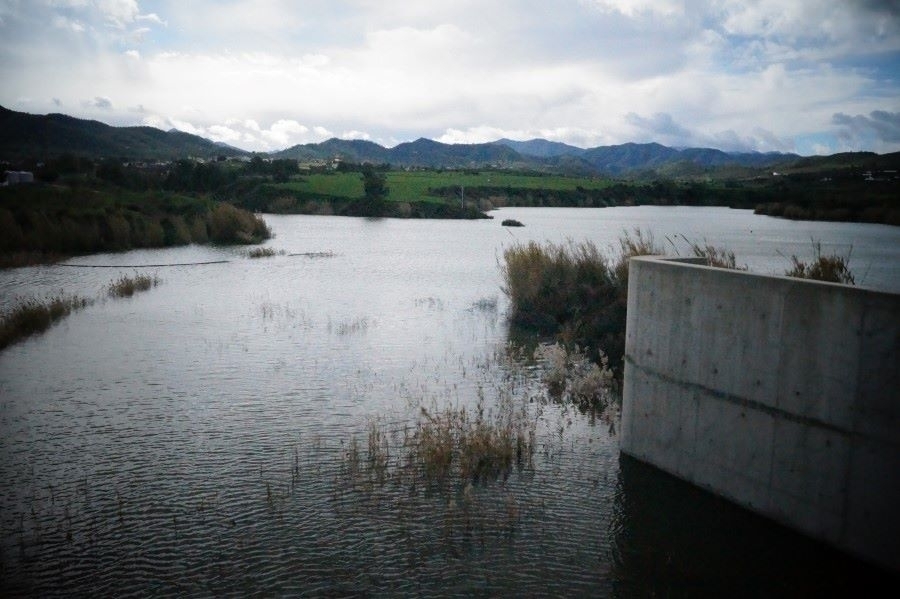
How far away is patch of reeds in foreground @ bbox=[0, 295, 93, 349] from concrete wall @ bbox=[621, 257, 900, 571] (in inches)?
645

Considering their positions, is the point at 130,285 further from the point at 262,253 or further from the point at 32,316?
the point at 262,253

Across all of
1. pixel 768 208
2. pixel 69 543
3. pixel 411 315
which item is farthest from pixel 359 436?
pixel 768 208

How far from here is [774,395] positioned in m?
8.52

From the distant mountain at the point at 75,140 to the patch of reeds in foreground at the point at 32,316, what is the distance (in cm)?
8927

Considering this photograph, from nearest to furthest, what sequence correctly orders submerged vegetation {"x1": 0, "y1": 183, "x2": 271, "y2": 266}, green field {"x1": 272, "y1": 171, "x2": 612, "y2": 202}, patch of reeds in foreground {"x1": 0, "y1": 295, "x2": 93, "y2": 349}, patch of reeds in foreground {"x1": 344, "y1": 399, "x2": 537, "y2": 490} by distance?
patch of reeds in foreground {"x1": 344, "y1": 399, "x2": 537, "y2": 490}, patch of reeds in foreground {"x1": 0, "y1": 295, "x2": 93, "y2": 349}, submerged vegetation {"x1": 0, "y1": 183, "x2": 271, "y2": 266}, green field {"x1": 272, "y1": 171, "x2": 612, "y2": 202}

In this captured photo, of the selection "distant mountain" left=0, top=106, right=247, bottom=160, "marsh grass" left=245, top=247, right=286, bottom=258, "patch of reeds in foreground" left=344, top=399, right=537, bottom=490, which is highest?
"distant mountain" left=0, top=106, right=247, bottom=160

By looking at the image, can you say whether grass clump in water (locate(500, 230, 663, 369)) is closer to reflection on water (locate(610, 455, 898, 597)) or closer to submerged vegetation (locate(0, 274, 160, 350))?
reflection on water (locate(610, 455, 898, 597))

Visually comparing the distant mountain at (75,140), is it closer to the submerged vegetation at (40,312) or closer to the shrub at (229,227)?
the shrub at (229,227)

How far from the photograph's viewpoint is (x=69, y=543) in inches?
328

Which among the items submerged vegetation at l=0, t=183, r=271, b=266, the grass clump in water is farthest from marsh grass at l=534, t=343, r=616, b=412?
submerged vegetation at l=0, t=183, r=271, b=266

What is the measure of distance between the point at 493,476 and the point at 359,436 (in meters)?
2.62

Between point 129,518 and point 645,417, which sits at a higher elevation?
point 645,417

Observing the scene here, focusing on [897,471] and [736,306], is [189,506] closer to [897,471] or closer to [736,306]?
[736,306]

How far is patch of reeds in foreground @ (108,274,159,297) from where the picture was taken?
25312mm
